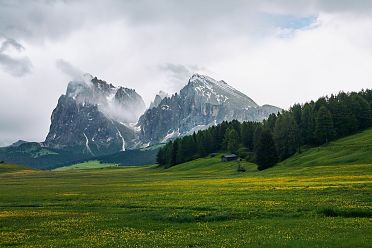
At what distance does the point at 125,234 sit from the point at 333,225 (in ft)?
53.0

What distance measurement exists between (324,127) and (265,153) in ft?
96.6

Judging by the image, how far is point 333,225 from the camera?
108 ft

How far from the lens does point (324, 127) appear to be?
148 meters

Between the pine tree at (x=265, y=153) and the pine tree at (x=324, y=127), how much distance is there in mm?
22951

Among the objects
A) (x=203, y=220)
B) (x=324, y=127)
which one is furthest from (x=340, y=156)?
(x=203, y=220)

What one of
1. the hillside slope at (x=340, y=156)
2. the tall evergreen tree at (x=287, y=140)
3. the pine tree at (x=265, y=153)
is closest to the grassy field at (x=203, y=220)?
the hillside slope at (x=340, y=156)

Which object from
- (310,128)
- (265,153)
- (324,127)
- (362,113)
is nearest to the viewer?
(265,153)

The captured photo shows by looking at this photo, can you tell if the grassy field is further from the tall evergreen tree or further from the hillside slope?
the tall evergreen tree

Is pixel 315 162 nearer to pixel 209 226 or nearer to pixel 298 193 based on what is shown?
pixel 298 193

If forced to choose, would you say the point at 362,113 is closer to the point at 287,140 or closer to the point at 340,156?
the point at 287,140

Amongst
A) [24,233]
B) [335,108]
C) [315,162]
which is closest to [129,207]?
[24,233]

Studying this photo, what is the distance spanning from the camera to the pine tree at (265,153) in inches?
5182

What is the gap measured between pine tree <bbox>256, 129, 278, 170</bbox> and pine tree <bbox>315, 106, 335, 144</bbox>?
23.0 meters

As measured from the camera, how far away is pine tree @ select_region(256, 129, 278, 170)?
432ft
